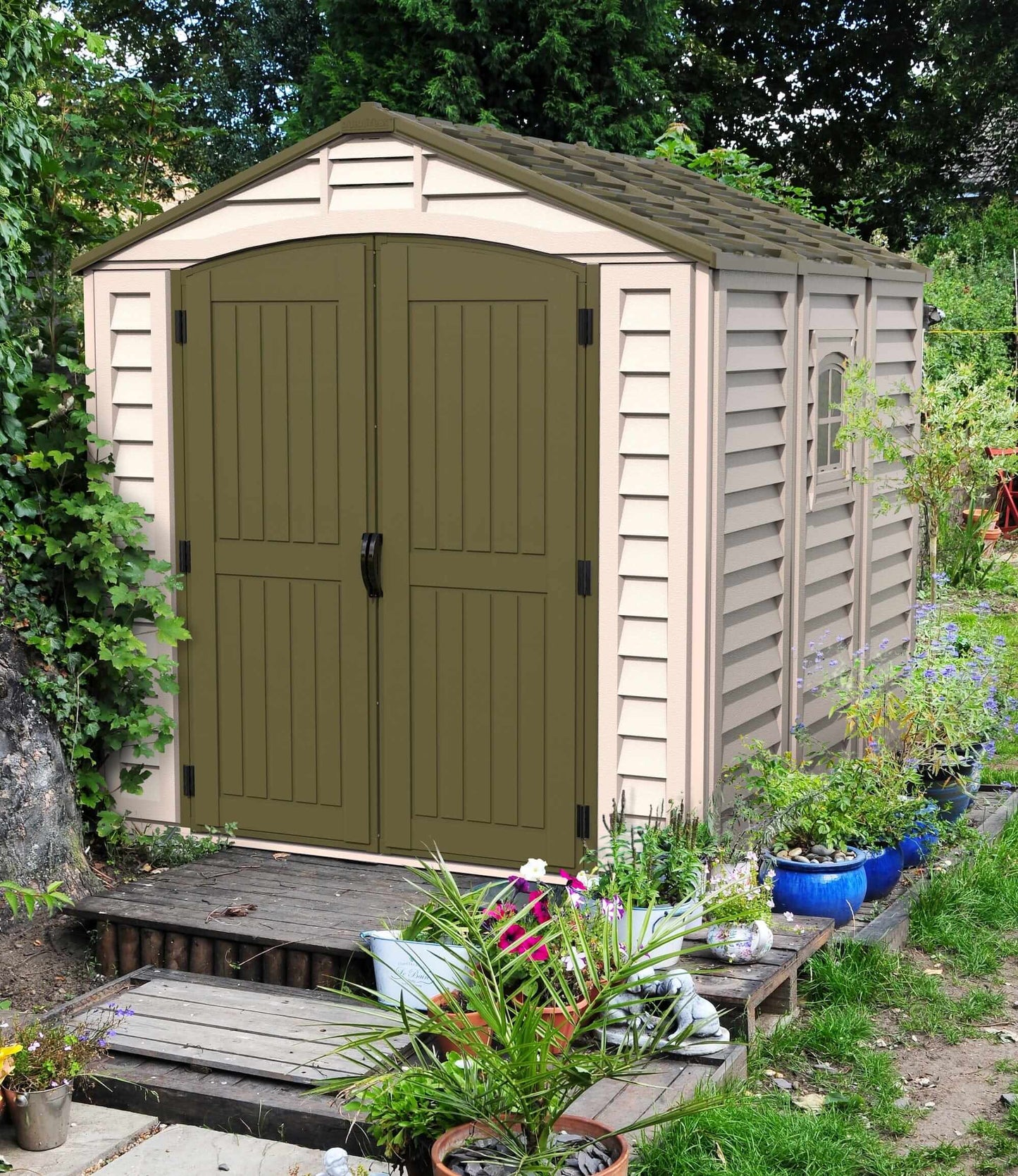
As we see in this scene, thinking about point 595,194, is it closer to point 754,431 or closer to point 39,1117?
point 754,431

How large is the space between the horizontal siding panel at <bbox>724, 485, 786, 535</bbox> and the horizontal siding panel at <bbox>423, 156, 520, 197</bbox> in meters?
1.36

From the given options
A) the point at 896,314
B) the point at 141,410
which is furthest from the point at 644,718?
the point at 896,314

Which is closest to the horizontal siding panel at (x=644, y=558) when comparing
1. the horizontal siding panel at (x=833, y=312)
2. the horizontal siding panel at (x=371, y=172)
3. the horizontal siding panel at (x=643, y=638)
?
the horizontal siding panel at (x=643, y=638)

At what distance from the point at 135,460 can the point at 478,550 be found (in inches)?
60.0

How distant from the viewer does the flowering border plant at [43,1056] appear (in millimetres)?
4176

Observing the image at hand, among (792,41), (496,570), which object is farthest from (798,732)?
(792,41)

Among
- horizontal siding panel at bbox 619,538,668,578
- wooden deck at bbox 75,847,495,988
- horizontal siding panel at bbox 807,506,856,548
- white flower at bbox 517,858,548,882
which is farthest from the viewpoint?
horizontal siding panel at bbox 807,506,856,548

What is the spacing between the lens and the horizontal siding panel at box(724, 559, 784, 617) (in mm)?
5770

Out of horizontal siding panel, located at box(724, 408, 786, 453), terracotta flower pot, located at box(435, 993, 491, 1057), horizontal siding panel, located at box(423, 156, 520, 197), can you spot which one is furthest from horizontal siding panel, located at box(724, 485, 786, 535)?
terracotta flower pot, located at box(435, 993, 491, 1057)

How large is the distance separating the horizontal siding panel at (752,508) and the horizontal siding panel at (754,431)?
0.17 metres

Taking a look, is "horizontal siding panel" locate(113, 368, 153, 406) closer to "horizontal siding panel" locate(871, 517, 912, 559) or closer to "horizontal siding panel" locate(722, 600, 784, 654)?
"horizontal siding panel" locate(722, 600, 784, 654)

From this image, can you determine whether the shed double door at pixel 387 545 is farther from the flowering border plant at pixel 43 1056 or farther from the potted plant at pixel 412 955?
the flowering border plant at pixel 43 1056

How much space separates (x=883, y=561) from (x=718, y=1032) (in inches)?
141

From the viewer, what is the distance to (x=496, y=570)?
585 centimetres
